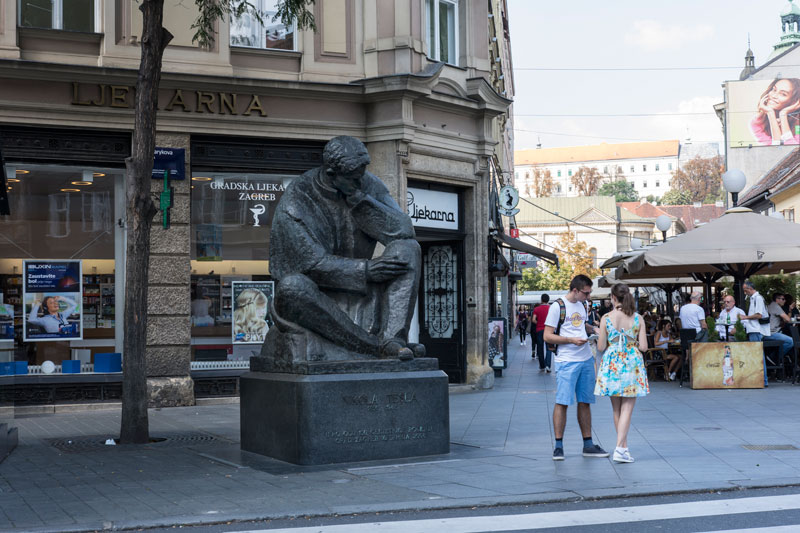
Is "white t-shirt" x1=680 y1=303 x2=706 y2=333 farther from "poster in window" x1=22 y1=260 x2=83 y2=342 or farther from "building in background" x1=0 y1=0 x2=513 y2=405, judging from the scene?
"poster in window" x1=22 y1=260 x2=83 y2=342

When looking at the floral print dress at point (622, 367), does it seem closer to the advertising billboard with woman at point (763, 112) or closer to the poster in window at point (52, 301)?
the poster in window at point (52, 301)

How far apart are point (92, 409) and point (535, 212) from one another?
298ft

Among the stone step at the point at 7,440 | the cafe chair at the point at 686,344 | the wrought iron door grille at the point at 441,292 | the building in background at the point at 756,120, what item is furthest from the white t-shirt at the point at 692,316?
the building in background at the point at 756,120

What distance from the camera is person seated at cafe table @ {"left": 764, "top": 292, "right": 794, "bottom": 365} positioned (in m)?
17.0

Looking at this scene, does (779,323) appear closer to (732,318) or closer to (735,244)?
(732,318)

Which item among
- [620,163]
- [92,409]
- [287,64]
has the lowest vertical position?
[92,409]

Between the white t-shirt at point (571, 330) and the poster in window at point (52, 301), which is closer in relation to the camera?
the white t-shirt at point (571, 330)

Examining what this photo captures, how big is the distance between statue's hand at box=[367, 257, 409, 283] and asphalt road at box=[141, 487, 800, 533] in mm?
2818

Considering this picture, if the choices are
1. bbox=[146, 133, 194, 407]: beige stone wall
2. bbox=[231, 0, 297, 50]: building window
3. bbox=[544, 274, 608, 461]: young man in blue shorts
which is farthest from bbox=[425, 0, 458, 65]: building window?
bbox=[544, 274, 608, 461]: young man in blue shorts

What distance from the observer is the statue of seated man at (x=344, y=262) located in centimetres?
888

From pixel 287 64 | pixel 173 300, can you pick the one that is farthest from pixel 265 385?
pixel 287 64

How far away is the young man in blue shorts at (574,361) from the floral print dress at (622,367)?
226 millimetres

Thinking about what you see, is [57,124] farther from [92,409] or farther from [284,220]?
[284,220]

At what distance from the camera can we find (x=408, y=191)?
53.8ft
